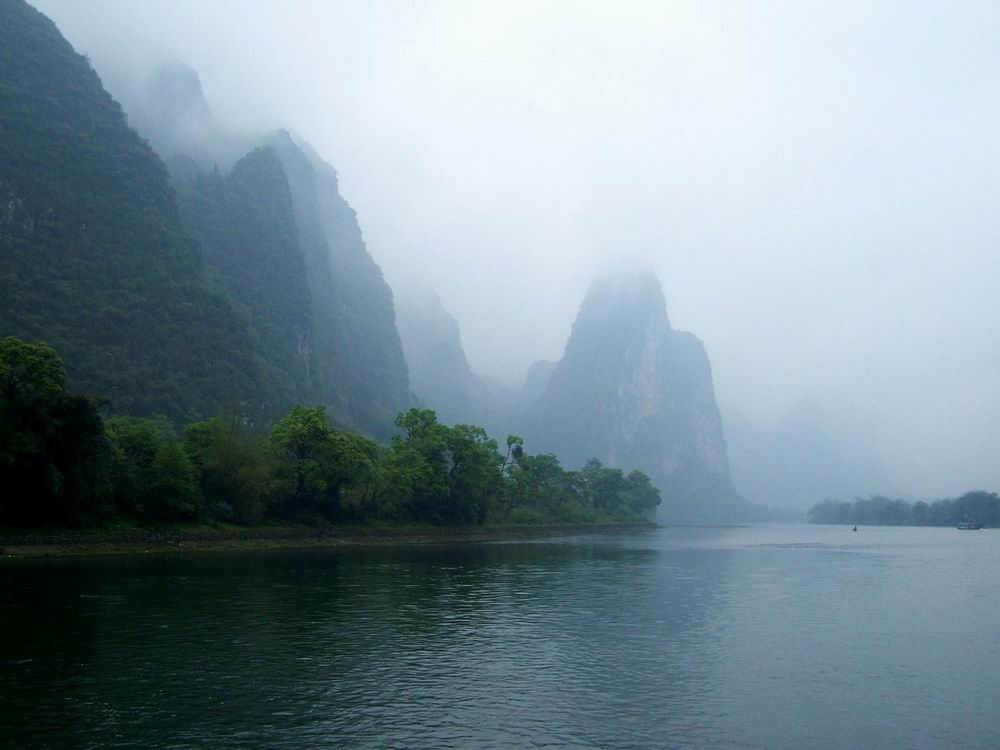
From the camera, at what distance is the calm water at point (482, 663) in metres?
16.7

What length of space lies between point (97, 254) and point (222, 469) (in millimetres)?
82187

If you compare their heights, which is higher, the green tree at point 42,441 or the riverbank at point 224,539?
the green tree at point 42,441

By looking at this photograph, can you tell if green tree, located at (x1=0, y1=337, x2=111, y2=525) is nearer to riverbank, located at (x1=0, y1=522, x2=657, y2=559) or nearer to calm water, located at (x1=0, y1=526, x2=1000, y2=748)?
riverbank, located at (x1=0, y1=522, x2=657, y2=559)

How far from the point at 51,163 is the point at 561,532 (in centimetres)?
11338

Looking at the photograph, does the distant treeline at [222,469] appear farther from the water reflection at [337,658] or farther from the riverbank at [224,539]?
the water reflection at [337,658]

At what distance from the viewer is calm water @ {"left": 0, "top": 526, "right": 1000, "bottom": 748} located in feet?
54.9

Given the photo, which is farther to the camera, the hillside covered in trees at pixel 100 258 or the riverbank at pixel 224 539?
the hillside covered in trees at pixel 100 258

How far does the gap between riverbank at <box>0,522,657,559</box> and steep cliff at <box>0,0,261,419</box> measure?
2272 inches

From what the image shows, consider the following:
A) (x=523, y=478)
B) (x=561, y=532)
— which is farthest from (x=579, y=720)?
(x=561, y=532)

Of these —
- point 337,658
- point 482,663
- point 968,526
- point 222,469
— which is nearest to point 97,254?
point 222,469

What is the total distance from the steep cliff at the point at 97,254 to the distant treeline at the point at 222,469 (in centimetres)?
4125

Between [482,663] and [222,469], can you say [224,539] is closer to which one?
[222,469]

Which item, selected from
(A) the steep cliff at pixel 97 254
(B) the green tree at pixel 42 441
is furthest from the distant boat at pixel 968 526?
(B) the green tree at pixel 42 441

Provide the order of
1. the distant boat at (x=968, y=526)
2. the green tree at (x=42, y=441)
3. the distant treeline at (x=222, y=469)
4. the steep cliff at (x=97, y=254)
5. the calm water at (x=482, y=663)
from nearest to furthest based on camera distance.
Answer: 1. the calm water at (x=482, y=663)
2. the green tree at (x=42, y=441)
3. the distant treeline at (x=222, y=469)
4. the steep cliff at (x=97, y=254)
5. the distant boat at (x=968, y=526)
